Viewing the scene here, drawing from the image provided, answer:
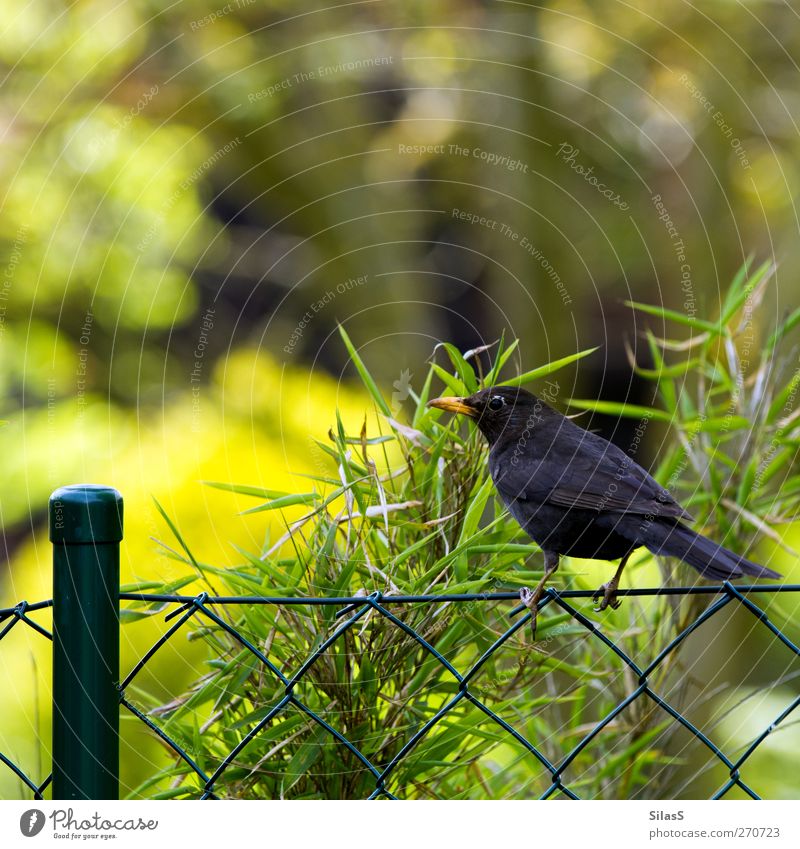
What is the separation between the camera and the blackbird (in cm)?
117

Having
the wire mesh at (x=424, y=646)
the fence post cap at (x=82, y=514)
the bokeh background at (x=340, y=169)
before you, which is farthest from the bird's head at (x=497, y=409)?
the bokeh background at (x=340, y=169)

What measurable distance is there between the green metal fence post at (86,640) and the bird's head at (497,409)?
0.50 m

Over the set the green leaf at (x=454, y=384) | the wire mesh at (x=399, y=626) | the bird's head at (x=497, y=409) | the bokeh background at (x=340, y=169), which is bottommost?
the wire mesh at (x=399, y=626)

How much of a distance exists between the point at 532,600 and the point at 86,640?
435mm

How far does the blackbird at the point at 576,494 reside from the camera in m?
1.17

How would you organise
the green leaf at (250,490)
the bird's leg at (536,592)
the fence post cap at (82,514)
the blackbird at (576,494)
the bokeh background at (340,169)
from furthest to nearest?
1. the bokeh background at (340,169)
2. the blackbird at (576,494)
3. the green leaf at (250,490)
4. the bird's leg at (536,592)
5. the fence post cap at (82,514)

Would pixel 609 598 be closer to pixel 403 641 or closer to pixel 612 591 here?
pixel 612 591

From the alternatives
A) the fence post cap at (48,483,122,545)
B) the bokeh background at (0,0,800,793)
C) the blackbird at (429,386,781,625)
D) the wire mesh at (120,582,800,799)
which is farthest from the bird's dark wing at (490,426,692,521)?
the bokeh background at (0,0,800,793)

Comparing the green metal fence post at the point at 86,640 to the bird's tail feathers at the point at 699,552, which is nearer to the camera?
the green metal fence post at the point at 86,640

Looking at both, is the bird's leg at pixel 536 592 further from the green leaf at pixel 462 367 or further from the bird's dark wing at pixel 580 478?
the green leaf at pixel 462 367

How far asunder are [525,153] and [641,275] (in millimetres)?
1133

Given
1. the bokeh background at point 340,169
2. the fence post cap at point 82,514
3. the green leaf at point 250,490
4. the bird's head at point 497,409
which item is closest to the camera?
the fence post cap at point 82,514

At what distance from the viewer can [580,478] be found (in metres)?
1.31

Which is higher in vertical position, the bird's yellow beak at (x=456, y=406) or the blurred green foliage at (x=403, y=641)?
the bird's yellow beak at (x=456, y=406)
